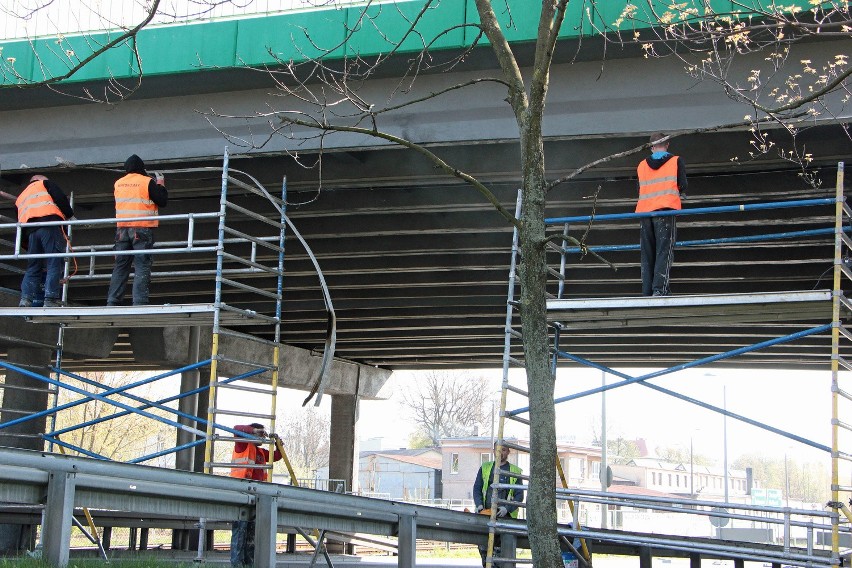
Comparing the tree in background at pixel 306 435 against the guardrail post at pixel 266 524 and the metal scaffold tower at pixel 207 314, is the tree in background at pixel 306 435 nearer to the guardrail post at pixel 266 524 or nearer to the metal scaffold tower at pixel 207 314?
the metal scaffold tower at pixel 207 314

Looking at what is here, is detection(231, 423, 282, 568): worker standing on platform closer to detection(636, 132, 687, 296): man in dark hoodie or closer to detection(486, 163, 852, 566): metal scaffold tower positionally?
detection(486, 163, 852, 566): metal scaffold tower

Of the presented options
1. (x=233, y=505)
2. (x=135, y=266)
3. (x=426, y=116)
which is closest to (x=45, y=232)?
(x=135, y=266)

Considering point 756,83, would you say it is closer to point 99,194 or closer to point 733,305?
point 733,305

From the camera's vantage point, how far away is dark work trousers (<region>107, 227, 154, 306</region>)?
11.8m

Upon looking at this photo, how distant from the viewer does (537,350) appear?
8.36m

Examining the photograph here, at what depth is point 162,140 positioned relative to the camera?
1359 centimetres

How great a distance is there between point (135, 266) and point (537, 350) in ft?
18.7

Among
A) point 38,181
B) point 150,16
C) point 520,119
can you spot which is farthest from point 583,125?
point 38,181

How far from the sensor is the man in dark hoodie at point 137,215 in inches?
464

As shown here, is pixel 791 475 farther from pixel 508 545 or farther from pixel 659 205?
pixel 508 545

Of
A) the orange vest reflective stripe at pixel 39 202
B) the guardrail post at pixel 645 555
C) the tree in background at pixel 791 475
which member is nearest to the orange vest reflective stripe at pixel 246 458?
the orange vest reflective stripe at pixel 39 202

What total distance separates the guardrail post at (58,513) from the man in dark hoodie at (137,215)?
614 centimetres

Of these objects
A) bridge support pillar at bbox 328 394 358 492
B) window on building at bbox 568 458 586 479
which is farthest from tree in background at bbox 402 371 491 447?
bridge support pillar at bbox 328 394 358 492

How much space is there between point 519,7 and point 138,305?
5643 millimetres
